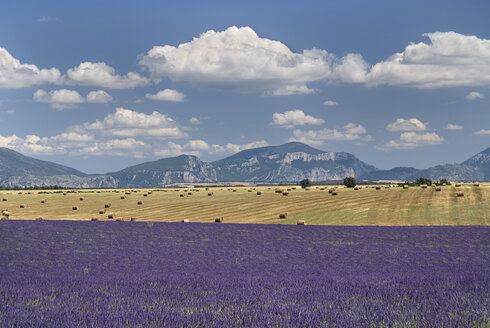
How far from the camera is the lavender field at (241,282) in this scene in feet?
23.1

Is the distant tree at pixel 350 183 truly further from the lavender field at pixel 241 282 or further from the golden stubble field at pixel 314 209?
the lavender field at pixel 241 282

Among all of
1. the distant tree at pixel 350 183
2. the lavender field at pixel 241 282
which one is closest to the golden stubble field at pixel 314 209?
the lavender field at pixel 241 282

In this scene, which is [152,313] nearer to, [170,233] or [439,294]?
[439,294]

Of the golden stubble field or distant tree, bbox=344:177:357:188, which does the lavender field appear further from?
distant tree, bbox=344:177:357:188

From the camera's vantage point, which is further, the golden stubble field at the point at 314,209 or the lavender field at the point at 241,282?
the golden stubble field at the point at 314,209

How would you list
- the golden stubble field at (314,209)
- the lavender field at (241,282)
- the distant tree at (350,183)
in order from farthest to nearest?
1. the distant tree at (350,183)
2. the golden stubble field at (314,209)
3. the lavender field at (241,282)

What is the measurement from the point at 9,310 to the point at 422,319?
6.65m

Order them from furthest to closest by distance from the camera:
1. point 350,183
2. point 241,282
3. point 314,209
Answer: point 350,183
point 314,209
point 241,282

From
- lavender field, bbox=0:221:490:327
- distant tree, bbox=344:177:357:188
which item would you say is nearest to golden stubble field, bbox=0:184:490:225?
lavender field, bbox=0:221:490:327

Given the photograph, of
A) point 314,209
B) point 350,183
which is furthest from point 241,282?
point 350,183

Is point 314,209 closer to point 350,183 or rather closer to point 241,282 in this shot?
point 241,282

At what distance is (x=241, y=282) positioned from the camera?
11.1 m

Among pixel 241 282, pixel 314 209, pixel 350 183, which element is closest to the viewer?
pixel 241 282

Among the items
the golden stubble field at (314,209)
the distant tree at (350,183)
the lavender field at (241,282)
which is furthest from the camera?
the distant tree at (350,183)
